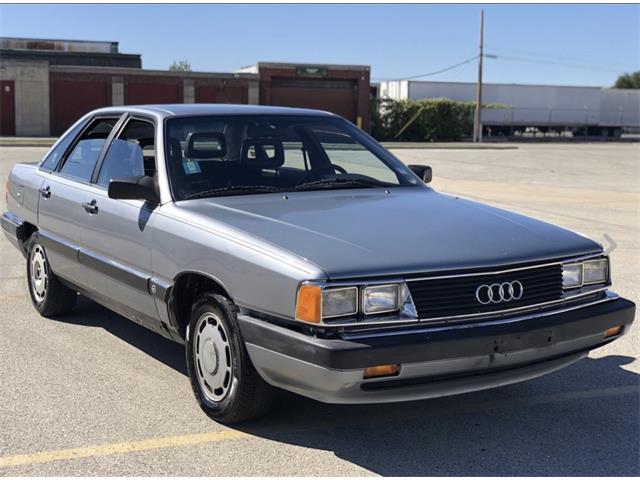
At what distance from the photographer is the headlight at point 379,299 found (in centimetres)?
353

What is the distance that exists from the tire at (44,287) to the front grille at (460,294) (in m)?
3.41

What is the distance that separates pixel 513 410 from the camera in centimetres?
440

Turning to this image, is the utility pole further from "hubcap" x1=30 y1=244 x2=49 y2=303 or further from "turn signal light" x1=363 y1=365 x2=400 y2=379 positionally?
"turn signal light" x1=363 y1=365 x2=400 y2=379

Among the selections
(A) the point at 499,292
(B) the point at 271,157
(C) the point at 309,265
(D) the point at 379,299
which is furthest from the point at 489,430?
(B) the point at 271,157

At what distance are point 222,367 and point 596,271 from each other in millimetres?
1994

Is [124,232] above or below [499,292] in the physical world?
above

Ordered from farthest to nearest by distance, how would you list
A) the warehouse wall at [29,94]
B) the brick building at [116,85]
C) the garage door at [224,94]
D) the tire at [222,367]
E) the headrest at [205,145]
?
the garage door at [224,94] < the brick building at [116,85] < the warehouse wall at [29,94] < the headrest at [205,145] < the tire at [222,367]

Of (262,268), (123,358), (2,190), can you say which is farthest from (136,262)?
(2,190)

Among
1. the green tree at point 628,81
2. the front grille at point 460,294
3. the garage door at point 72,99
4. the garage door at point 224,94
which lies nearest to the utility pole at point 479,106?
the garage door at point 224,94

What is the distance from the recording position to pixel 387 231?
3.98 metres

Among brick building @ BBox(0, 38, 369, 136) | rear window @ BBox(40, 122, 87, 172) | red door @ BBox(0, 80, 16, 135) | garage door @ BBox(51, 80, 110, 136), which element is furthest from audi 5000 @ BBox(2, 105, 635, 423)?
red door @ BBox(0, 80, 16, 135)

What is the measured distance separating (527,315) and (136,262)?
223cm

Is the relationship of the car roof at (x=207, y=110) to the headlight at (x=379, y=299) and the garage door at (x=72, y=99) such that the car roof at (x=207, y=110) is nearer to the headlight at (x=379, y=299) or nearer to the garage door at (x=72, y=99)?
the headlight at (x=379, y=299)

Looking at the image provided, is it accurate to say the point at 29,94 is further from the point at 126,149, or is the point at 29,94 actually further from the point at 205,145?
the point at 205,145
